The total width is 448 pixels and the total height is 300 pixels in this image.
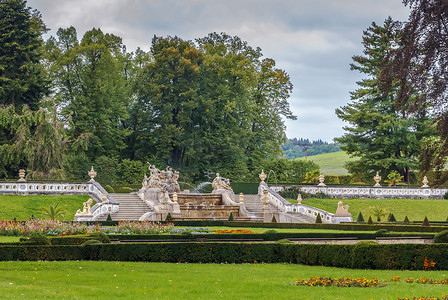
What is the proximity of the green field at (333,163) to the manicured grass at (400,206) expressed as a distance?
2838 inches

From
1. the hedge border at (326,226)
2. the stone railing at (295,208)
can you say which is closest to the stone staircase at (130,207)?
the hedge border at (326,226)

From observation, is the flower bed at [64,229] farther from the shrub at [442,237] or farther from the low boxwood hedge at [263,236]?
the shrub at [442,237]

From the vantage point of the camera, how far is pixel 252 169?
196ft

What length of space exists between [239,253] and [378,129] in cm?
4049

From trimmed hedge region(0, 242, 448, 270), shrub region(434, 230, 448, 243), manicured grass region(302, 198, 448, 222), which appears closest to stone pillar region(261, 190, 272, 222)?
manicured grass region(302, 198, 448, 222)

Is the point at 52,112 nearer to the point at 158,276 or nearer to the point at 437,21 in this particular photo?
the point at 437,21

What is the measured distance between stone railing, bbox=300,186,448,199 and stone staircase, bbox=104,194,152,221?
13424 mm

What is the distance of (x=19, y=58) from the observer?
5216 centimetres

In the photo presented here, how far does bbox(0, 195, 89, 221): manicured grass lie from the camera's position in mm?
37425

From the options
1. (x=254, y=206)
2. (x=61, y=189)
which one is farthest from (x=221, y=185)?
(x=61, y=189)

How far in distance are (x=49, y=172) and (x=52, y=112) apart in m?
5.52

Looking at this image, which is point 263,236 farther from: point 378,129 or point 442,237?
point 378,129

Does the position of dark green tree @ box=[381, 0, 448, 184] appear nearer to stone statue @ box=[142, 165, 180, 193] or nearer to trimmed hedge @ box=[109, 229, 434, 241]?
trimmed hedge @ box=[109, 229, 434, 241]

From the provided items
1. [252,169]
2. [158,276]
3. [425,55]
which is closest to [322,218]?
[425,55]
